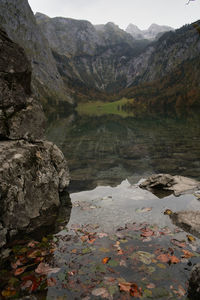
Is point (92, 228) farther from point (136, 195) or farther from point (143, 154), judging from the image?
point (143, 154)

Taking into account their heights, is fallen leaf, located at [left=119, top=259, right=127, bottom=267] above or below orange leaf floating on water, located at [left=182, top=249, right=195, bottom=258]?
below

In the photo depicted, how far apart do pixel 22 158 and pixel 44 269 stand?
14.6 feet

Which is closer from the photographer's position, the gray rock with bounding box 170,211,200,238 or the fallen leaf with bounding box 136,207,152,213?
the gray rock with bounding box 170,211,200,238

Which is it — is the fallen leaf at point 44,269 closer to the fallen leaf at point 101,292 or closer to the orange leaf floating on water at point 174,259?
the fallen leaf at point 101,292

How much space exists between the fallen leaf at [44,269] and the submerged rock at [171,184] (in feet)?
27.4

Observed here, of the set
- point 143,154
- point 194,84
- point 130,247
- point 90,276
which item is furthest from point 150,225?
point 194,84

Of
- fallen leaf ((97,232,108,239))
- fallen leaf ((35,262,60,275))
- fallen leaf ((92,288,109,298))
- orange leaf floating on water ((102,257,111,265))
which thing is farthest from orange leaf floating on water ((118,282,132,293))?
fallen leaf ((97,232,108,239))

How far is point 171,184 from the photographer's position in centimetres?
1355

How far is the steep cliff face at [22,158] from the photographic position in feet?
26.3

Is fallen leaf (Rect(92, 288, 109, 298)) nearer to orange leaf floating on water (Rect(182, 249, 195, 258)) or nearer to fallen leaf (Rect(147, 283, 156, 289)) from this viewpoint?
fallen leaf (Rect(147, 283, 156, 289))

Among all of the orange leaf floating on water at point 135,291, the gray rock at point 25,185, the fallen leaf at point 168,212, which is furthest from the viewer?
the fallen leaf at point 168,212

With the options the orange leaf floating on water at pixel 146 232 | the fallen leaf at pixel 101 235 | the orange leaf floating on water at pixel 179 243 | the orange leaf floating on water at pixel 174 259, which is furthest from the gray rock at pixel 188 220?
the fallen leaf at pixel 101 235

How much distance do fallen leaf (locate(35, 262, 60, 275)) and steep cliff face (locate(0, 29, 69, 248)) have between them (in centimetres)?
172

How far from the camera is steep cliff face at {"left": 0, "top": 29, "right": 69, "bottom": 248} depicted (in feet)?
26.3
